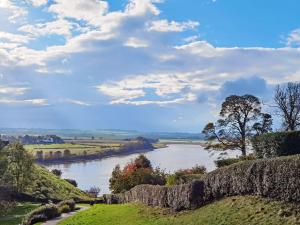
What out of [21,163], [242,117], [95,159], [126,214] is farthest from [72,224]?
[95,159]

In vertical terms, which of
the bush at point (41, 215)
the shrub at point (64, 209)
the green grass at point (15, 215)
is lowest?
the green grass at point (15, 215)

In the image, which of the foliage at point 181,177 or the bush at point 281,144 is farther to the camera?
the foliage at point 181,177

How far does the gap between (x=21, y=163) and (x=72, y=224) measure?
130 ft

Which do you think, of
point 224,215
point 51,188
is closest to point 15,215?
point 224,215

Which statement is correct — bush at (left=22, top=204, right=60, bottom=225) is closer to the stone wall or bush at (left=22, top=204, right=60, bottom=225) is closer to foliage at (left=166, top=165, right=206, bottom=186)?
the stone wall

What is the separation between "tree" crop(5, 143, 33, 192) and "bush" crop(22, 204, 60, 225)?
28.4 meters

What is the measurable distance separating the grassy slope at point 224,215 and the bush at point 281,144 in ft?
16.0

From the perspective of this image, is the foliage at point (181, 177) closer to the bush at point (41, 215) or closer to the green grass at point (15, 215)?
the bush at point (41, 215)

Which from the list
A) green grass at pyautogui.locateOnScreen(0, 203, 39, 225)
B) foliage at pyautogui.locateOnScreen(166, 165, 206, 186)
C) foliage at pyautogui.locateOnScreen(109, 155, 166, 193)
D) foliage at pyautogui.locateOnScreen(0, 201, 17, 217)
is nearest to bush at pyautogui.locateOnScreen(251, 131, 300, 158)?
foliage at pyautogui.locateOnScreen(166, 165, 206, 186)

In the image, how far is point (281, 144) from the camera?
86.2ft

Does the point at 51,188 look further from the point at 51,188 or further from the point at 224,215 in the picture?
the point at 224,215

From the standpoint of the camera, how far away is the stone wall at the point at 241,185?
18.8 m

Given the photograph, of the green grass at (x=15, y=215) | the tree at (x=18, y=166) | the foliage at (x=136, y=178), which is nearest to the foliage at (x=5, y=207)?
the green grass at (x=15, y=215)

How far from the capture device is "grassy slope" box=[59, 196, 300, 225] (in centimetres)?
1855
